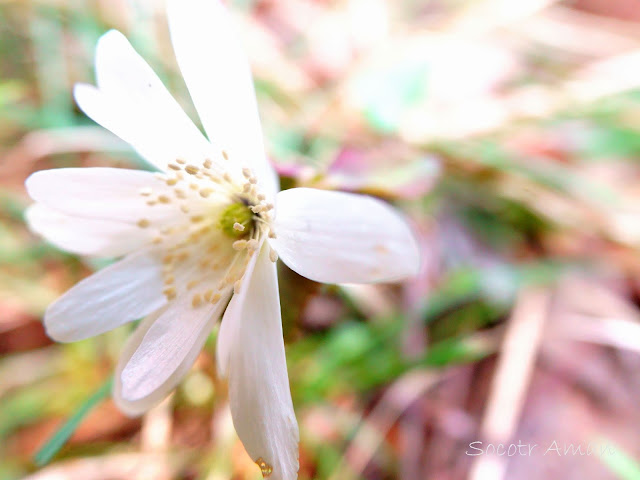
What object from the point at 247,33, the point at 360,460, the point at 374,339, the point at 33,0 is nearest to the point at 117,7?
the point at 33,0

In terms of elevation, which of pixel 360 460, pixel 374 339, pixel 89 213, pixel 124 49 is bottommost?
pixel 360 460

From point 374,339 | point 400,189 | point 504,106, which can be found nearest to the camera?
point 400,189

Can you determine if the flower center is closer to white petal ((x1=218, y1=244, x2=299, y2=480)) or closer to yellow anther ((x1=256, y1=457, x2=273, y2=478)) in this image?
white petal ((x1=218, y1=244, x2=299, y2=480))

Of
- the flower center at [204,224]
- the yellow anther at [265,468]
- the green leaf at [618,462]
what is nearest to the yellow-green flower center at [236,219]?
the flower center at [204,224]

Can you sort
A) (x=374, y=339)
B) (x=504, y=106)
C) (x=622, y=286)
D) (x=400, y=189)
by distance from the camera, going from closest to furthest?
(x=400, y=189) < (x=374, y=339) < (x=622, y=286) < (x=504, y=106)

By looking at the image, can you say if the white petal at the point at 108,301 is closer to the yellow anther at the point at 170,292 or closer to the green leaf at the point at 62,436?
the yellow anther at the point at 170,292

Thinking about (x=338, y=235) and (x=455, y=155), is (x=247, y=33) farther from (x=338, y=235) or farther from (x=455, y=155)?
(x=338, y=235)

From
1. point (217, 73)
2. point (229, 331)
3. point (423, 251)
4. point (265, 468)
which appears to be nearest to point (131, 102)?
point (217, 73)
